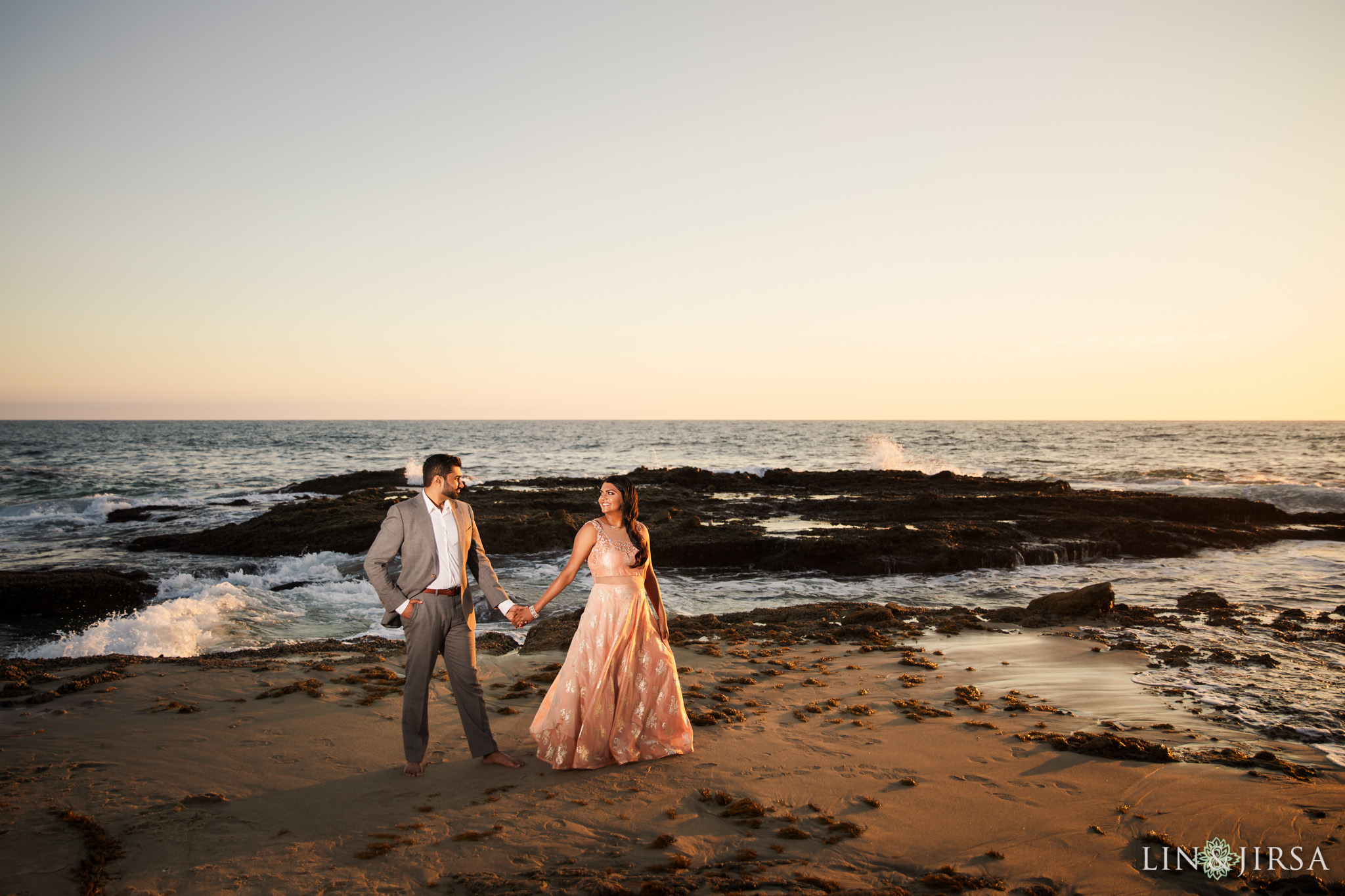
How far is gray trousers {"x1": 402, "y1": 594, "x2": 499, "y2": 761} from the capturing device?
4.34 metres

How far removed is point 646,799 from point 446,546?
6.42 feet

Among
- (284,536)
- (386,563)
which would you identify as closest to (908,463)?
(284,536)

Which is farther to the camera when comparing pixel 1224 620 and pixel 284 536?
pixel 284 536

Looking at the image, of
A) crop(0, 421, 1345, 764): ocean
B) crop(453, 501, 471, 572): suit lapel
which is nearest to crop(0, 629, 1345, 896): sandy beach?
crop(453, 501, 471, 572): suit lapel

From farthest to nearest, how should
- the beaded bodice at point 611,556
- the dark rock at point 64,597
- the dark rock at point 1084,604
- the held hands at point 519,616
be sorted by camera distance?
1. the dark rock at point 64,597
2. the dark rock at point 1084,604
3. the beaded bodice at point 611,556
4. the held hands at point 519,616

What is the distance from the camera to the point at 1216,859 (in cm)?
362

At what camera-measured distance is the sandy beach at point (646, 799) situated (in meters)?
3.35

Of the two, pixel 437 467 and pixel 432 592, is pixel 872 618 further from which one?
pixel 437 467

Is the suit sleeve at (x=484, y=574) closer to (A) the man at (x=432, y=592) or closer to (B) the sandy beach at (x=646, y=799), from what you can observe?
(A) the man at (x=432, y=592)

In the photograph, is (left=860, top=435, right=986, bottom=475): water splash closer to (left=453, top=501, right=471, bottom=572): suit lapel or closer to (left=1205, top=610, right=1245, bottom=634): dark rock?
(left=1205, top=610, right=1245, bottom=634): dark rock

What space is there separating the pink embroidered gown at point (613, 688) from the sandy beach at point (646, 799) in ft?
0.58

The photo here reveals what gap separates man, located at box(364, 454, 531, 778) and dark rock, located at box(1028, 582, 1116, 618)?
8433 millimetres

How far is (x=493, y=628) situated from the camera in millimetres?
9633

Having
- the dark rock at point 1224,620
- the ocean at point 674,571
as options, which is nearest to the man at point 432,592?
the ocean at point 674,571
